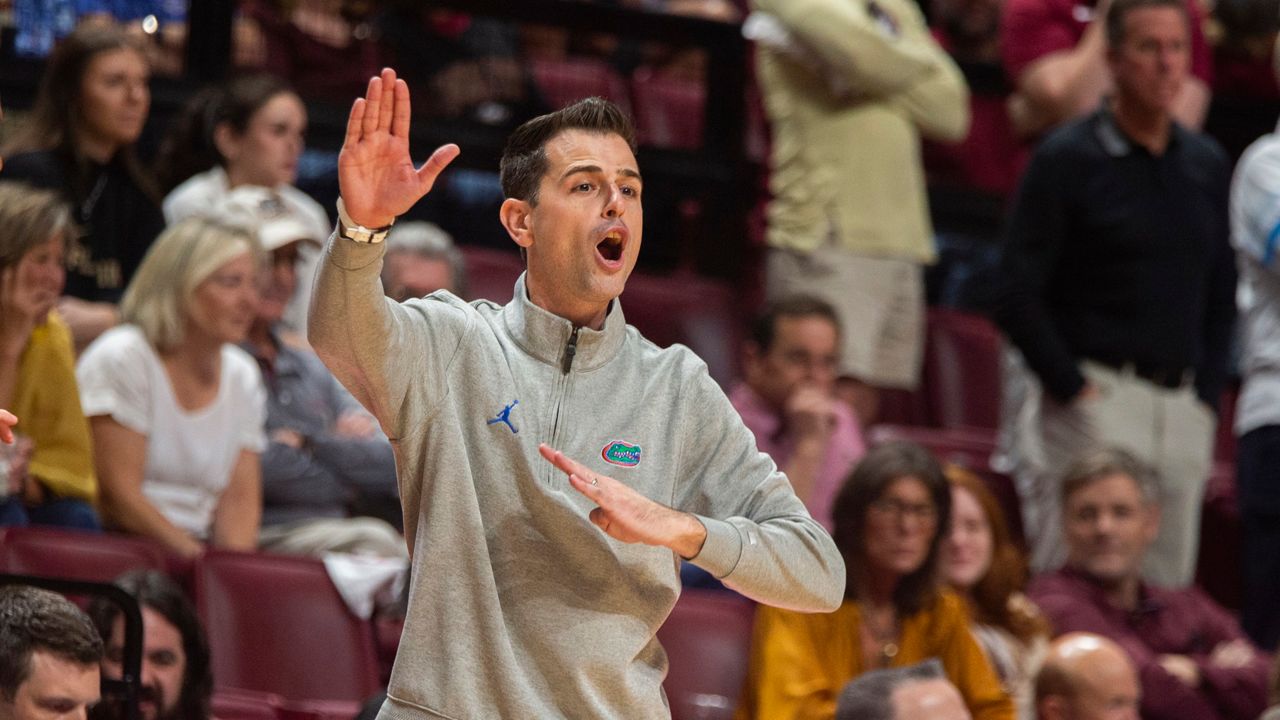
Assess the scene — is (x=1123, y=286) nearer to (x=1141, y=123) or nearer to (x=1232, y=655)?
(x=1141, y=123)

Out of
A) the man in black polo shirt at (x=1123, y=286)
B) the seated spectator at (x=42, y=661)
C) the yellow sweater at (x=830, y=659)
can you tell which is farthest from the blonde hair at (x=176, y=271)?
the man in black polo shirt at (x=1123, y=286)

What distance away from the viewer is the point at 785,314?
17.3ft

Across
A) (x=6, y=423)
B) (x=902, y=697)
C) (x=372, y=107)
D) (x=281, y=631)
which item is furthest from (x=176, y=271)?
(x=372, y=107)

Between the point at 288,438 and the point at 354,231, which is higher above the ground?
the point at 354,231

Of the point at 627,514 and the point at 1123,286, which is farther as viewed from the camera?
the point at 1123,286

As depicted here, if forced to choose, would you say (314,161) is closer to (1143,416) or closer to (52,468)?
(52,468)

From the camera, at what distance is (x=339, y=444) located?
4953mm

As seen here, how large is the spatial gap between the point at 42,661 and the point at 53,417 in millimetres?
1466

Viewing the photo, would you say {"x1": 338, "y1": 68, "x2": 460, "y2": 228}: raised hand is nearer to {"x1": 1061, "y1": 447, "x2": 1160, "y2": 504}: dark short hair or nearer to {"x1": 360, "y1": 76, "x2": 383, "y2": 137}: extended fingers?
{"x1": 360, "y1": 76, "x2": 383, "y2": 137}: extended fingers

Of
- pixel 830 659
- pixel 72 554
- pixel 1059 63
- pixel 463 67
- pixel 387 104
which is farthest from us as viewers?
pixel 463 67

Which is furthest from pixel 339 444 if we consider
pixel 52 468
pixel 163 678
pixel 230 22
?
pixel 230 22

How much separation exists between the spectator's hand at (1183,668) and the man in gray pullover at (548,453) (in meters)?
2.61

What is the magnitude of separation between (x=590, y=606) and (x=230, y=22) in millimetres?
4228

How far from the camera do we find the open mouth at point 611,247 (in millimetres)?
2350
